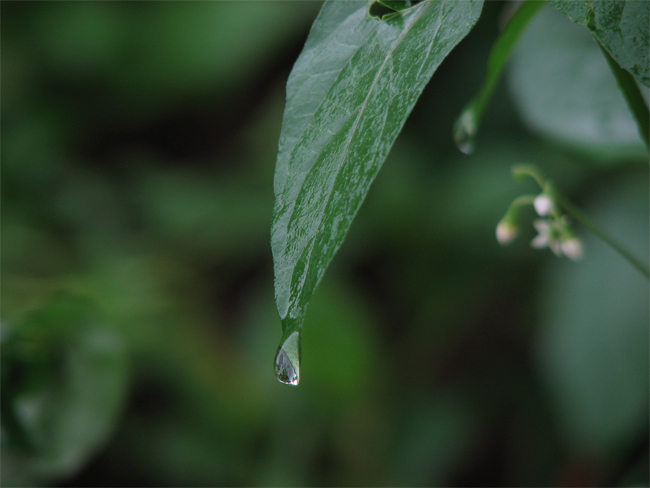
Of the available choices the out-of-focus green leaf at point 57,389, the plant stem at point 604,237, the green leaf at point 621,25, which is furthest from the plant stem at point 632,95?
the out-of-focus green leaf at point 57,389

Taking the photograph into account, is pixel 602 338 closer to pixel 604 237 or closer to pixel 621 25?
pixel 604 237

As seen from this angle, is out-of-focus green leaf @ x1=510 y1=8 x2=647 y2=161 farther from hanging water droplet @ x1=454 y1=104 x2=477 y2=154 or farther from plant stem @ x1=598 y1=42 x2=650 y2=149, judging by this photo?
plant stem @ x1=598 y1=42 x2=650 y2=149

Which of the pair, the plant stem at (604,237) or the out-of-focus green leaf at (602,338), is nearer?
the plant stem at (604,237)

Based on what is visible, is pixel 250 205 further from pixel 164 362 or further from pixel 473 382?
pixel 473 382

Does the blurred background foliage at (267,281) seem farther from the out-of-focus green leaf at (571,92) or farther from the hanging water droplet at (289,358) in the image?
the hanging water droplet at (289,358)

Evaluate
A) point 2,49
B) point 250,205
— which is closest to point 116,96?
point 2,49

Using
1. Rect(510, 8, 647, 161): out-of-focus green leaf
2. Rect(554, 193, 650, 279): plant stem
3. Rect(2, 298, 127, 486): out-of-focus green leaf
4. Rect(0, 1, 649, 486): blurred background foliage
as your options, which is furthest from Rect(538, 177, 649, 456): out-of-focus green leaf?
Rect(2, 298, 127, 486): out-of-focus green leaf
